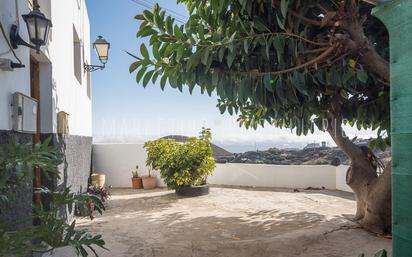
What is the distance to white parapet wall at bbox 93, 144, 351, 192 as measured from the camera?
8547 mm

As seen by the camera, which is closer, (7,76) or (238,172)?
(7,76)

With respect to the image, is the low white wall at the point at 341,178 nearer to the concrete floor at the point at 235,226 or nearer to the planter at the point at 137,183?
the concrete floor at the point at 235,226

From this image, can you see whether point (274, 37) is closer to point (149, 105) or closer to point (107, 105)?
point (149, 105)

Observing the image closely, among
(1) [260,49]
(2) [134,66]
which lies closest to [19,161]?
(2) [134,66]

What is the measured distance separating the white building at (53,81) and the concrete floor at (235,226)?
1241 millimetres

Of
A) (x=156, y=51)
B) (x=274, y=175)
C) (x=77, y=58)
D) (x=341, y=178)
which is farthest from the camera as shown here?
(x=274, y=175)

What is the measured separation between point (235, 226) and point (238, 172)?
13.9ft

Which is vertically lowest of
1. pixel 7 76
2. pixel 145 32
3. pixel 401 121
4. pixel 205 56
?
pixel 401 121

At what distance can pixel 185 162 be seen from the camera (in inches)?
295

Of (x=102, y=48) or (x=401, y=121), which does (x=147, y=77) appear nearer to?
(x=401, y=121)

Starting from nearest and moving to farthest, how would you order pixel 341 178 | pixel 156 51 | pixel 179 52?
pixel 179 52, pixel 156 51, pixel 341 178

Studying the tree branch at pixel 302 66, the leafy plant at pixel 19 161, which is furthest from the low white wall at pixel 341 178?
the leafy plant at pixel 19 161

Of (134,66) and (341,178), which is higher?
(134,66)

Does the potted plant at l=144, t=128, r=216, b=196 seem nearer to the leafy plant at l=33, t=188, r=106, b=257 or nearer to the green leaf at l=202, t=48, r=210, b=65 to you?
the green leaf at l=202, t=48, r=210, b=65
